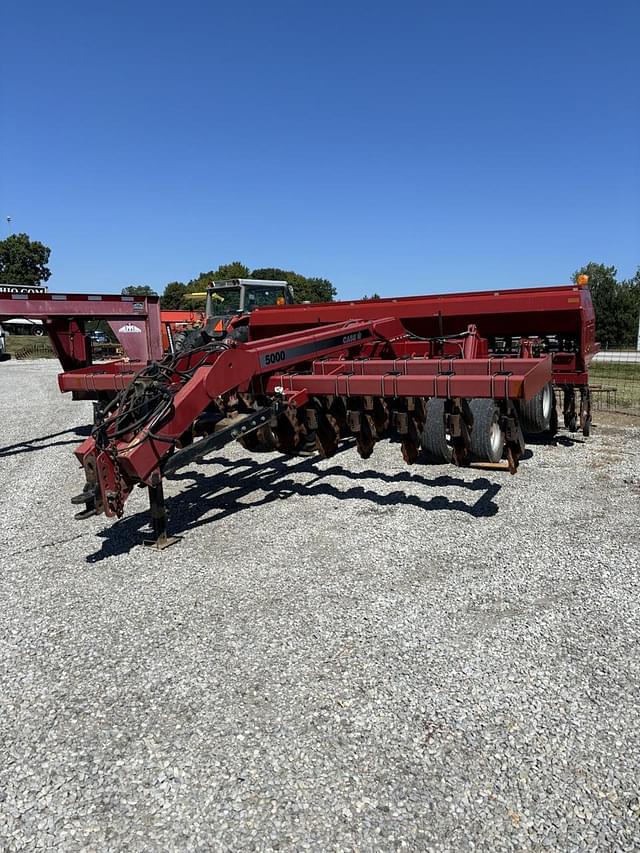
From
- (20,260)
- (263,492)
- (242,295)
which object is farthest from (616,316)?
(20,260)

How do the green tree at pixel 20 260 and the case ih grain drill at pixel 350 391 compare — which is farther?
the green tree at pixel 20 260

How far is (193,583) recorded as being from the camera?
377 cm

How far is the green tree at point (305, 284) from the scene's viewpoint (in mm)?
71375

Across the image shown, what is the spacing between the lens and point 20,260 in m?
72.4

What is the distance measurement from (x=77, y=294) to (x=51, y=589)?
201 inches

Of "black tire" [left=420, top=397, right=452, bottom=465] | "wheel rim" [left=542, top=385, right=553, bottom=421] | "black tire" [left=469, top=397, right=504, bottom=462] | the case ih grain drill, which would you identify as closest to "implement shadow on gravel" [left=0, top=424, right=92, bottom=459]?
the case ih grain drill

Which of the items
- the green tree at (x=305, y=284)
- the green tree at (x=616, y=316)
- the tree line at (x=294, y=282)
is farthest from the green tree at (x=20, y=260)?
the green tree at (x=616, y=316)

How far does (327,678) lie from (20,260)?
81142 mm

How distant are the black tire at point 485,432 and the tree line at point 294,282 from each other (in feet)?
149

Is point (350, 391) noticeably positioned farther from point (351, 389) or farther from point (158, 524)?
point (158, 524)

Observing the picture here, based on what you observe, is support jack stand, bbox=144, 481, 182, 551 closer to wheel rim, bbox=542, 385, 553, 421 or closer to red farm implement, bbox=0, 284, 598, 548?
red farm implement, bbox=0, 284, 598, 548

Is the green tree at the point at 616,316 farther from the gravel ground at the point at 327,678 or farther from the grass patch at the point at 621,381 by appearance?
the gravel ground at the point at 327,678

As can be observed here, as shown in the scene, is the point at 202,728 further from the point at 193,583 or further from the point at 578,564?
the point at 578,564

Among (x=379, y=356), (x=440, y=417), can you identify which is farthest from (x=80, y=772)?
(x=379, y=356)
